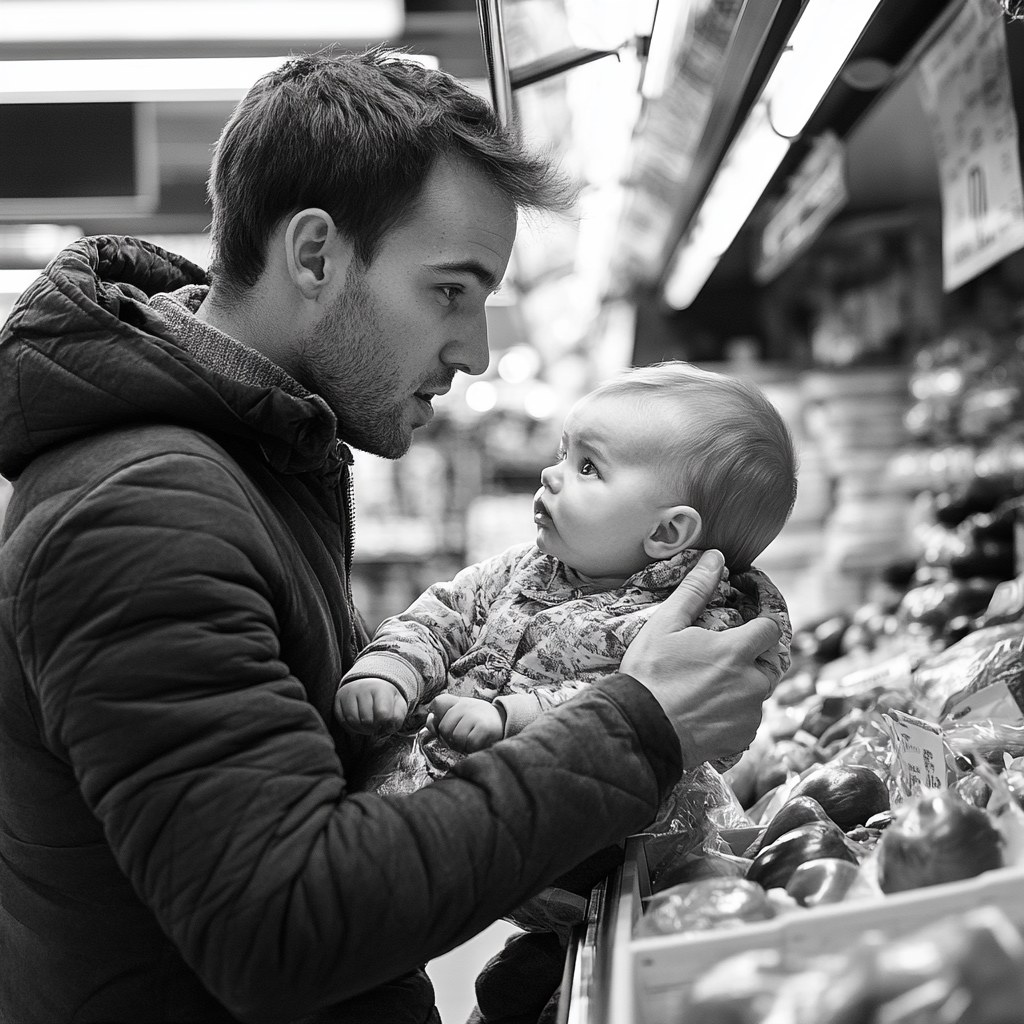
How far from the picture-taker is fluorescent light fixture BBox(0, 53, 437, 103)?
13.1ft

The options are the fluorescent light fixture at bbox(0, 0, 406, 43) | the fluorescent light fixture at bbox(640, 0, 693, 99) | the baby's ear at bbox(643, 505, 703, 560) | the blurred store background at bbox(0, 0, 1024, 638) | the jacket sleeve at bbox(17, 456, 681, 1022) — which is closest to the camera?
the jacket sleeve at bbox(17, 456, 681, 1022)

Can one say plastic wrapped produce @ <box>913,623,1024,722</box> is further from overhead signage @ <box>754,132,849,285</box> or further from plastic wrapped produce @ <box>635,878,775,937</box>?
Result: overhead signage @ <box>754,132,849,285</box>

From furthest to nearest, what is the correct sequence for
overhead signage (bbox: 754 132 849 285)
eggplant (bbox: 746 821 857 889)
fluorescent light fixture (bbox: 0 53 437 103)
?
1. fluorescent light fixture (bbox: 0 53 437 103)
2. overhead signage (bbox: 754 132 849 285)
3. eggplant (bbox: 746 821 857 889)

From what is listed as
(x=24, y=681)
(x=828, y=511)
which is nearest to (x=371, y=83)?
(x=24, y=681)

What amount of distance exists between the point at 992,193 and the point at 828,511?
12.4ft

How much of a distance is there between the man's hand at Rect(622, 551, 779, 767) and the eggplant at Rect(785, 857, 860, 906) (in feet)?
0.58

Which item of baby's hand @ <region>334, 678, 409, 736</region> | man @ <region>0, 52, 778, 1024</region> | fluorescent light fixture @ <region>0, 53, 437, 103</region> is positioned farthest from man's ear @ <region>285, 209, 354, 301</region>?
fluorescent light fixture @ <region>0, 53, 437, 103</region>

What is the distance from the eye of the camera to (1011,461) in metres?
3.96

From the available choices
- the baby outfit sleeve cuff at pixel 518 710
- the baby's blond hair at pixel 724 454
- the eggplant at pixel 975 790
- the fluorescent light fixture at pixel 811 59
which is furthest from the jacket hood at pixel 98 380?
the fluorescent light fixture at pixel 811 59

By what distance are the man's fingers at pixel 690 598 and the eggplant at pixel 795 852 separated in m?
0.29

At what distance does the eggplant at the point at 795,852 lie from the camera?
4.38 ft

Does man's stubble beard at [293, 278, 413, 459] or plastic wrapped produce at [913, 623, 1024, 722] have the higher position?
man's stubble beard at [293, 278, 413, 459]

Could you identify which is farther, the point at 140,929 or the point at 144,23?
the point at 144,23

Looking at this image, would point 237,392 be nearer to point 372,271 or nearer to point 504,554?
point 372,271
